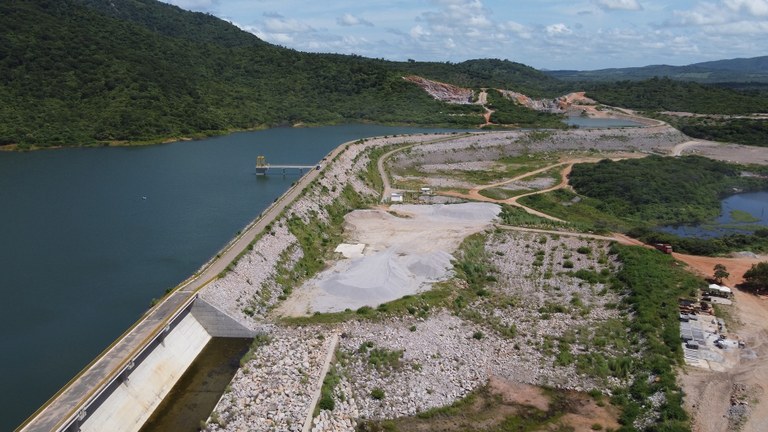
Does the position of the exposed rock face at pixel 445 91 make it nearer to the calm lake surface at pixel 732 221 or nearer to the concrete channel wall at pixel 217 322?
the calm lake surface at pixel 732 221

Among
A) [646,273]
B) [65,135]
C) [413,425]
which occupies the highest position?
[65,135]

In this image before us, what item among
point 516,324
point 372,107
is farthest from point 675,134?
point 516,324

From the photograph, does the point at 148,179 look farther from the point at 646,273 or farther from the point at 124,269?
the point at 646,273

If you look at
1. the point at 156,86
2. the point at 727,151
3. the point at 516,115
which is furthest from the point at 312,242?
the point at 516,115

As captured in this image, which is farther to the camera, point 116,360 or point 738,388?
point 738,388

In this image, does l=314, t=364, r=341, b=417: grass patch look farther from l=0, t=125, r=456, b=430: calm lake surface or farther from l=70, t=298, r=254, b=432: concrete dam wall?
l=0, t=125, r=456, b=430: calm lake surface

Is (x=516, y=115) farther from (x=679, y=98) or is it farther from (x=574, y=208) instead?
(x=574, y=208)
